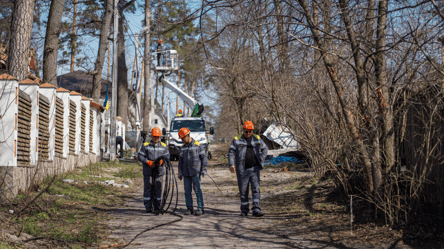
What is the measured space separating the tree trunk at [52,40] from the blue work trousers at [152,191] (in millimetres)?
7684

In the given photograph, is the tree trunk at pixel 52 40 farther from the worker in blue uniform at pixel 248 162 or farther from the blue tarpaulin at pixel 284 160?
the blue tarpaulin at pixel 284 160

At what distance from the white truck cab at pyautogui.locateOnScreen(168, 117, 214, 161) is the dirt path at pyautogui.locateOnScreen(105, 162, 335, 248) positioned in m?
12.5

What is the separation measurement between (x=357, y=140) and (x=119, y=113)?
23.1 metres

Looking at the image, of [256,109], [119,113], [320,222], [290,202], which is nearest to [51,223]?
[320,222]

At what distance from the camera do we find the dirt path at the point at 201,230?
6504 millimetres

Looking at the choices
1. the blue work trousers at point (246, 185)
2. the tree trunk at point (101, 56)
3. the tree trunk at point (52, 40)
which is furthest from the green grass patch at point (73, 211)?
the tree trunk at point (101, 56)

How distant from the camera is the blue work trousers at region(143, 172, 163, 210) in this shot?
9469 millimetres

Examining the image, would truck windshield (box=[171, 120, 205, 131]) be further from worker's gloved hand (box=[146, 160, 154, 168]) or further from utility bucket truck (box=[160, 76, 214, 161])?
worker's gloved hand (box=[146, 160, 154, 168])

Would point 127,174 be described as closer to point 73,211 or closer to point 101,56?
point 73,211

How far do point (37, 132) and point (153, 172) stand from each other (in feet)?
10.4

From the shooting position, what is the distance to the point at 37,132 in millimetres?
10391

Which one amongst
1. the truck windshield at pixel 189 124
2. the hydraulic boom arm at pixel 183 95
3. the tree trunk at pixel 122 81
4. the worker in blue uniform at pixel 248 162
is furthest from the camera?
the tree trunk at pixel 122 81

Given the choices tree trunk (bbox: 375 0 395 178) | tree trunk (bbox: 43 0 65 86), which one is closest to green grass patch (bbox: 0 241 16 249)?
tree trunk (bbox: 375 0 395 178)

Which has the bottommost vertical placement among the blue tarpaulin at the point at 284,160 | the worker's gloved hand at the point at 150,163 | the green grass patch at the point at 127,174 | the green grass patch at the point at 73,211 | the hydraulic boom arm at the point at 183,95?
the green grass patch at the point at 73,211
